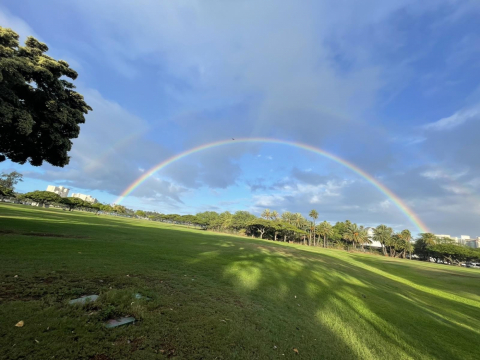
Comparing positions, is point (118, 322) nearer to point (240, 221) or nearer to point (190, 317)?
point (190, 317)

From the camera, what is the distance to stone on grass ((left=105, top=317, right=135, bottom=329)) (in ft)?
13.9

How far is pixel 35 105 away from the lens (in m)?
13.6

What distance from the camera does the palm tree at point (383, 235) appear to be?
3981 inches

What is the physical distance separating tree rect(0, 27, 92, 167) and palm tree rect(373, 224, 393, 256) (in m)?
120

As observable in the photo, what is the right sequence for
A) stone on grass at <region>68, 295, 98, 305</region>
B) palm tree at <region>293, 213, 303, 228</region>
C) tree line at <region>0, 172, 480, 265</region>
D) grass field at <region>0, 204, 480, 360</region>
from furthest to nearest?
1. palm tree at <region>293, 213, 303, 228</region>
2. tree line at <region>0, 172, 480, 265</region>
3. stone on grass at <region>68, 295, 98, 305</region>
4. grass field at <region>0, 204, 480, 360</region>

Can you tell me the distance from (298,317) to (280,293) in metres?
2.38

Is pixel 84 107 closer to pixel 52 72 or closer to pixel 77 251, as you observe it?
pixel 52 72

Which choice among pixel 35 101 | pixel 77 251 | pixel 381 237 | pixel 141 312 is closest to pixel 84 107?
pixel 35 101

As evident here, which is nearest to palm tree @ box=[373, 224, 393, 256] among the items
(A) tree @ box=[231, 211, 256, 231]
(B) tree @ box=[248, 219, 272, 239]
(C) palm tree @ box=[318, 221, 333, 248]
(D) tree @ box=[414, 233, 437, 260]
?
(D) tree @ box=[414, 233, 437, 260]

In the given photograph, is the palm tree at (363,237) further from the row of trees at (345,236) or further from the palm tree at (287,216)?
the palm tree at (287,216)

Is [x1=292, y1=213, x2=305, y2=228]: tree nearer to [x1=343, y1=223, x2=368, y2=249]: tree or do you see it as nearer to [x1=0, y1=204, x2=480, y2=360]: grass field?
[x1=343, y1=223, x2=368, y2=249]: tree

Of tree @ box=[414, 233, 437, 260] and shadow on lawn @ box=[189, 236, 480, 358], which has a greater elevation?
tree @ box=[414, 233, 437, 260]

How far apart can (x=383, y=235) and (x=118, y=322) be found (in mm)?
122010

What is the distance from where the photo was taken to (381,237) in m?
103
